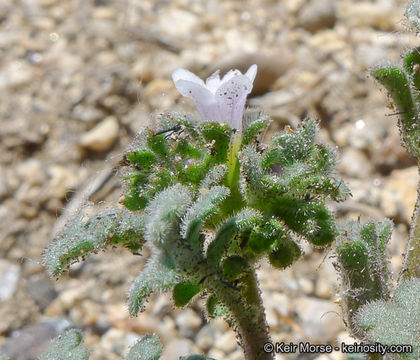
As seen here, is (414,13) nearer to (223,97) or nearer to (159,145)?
(223,97)

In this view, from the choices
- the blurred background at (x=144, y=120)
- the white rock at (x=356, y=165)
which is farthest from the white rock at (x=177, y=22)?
the white rock at (x=356, y=165)

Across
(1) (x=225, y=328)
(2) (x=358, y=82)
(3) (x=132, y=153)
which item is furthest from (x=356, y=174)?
(3) (x=132, y=153)

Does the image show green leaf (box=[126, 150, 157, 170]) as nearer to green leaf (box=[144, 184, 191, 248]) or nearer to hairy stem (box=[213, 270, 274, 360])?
green leaf (box=[144, 184, 191, 248])

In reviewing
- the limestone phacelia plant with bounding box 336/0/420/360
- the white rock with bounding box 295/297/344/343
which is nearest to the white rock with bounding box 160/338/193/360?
the white rock with bounding box 295/297/344/343

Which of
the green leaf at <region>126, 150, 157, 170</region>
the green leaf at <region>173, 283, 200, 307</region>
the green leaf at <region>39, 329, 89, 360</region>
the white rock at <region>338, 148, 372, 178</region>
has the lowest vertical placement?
the white rock at <region>338, 148, 372, 178</region>

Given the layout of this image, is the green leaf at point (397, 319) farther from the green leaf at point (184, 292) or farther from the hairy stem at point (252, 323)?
the green leaf at point (184, 292)

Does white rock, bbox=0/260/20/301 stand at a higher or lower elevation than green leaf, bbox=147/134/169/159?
lower

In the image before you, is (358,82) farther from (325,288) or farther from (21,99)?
(21,99)
